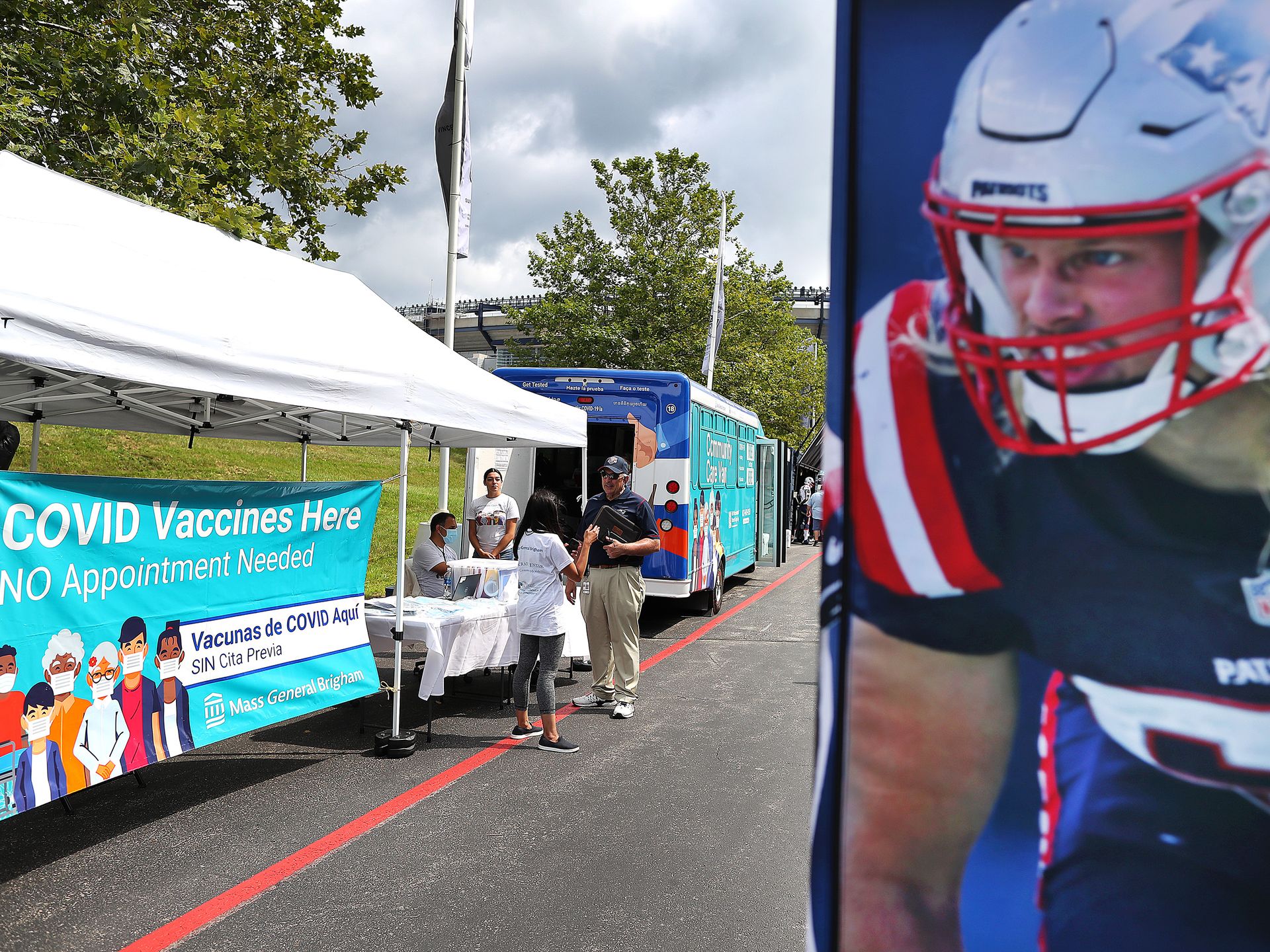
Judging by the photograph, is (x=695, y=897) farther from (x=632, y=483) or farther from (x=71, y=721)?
(x=632, y=483)

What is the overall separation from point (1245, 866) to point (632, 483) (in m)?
9.07

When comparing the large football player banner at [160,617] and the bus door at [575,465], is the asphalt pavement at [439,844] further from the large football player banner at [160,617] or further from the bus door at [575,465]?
the bus door at [575,465]

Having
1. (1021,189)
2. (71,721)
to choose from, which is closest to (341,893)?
Answer: (71,721)

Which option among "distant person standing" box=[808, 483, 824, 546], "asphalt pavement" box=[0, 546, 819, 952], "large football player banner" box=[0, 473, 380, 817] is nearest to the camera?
"asphalt pavement" box=[0, 546, 819, 952]

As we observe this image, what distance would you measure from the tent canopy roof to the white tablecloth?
53.8 inches

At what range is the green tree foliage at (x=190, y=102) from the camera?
32.3 feet

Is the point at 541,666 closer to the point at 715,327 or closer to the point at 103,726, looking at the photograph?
the point at 103,726

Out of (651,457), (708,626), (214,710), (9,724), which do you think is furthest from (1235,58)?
(708,626)

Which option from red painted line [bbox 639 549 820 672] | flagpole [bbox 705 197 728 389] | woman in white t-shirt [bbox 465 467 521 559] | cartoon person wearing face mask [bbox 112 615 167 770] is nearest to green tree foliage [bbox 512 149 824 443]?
flagpole [bbox 705 197 728 389]

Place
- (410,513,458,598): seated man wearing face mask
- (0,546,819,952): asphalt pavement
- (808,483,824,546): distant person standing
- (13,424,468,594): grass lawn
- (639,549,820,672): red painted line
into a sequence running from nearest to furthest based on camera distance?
(0,546,819,952): asphalt pavement → (410,513,458,598): seated man wearing face mask → (639,549,820,672): red painted line → (13,424,468,594): grass lawn → (808,483,824,546): distant person standing

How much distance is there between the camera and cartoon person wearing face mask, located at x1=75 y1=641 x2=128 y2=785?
434 centimetres

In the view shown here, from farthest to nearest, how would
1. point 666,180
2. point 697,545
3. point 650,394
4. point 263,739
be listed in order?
point 666,180
point 697,545
point 650,394
point 263,739

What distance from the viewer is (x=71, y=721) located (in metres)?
4.27

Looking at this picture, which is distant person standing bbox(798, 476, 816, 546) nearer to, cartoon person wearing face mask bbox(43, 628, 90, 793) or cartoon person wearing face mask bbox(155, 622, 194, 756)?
cartoon person wearing face mask bbox(155, 622, 194, 756)
